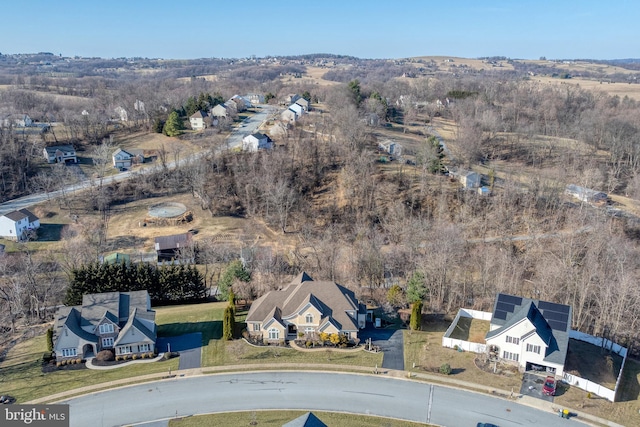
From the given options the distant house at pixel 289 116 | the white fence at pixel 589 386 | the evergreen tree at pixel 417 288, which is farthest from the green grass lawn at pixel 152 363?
the distant house at pixel 289 116

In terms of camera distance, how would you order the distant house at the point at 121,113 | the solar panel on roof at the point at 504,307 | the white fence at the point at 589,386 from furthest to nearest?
the distant house at the point at 121,113 < the solar panel on roof at the point at 504,307 < the white fence at the point at 589,386

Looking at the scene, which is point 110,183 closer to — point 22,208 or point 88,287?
point 22,208

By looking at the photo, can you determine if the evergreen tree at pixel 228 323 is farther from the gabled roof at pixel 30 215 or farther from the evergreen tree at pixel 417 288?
the gabled roof at pixel 30 215

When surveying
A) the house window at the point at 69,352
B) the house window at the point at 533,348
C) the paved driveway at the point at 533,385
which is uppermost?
the house window at the point at 533,348

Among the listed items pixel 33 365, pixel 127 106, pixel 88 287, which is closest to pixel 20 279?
pixel 88 287

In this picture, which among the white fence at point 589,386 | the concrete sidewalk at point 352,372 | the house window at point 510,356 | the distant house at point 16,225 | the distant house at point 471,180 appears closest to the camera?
the concrete sidewalk at point 352,372
